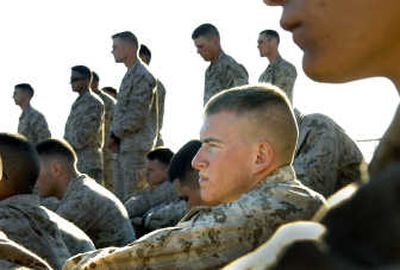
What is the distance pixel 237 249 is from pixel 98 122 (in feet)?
25.6

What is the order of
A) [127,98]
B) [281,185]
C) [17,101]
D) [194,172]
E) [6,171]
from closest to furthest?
1. [281,185]
2. [6,171]
3. [194,172]
4. [127,98]
5. [17,101]

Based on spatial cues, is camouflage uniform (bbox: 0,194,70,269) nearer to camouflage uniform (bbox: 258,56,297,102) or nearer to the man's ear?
the man's ear

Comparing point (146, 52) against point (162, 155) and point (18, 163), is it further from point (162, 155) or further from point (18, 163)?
point (18, 163)

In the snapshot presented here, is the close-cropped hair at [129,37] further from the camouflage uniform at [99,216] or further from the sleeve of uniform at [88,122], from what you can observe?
the camouflage uniform at [99,216]

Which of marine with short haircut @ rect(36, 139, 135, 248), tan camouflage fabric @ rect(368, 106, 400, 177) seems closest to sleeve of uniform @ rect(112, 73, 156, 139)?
marine with short haircut @ rect(36, 139, 135, 248)

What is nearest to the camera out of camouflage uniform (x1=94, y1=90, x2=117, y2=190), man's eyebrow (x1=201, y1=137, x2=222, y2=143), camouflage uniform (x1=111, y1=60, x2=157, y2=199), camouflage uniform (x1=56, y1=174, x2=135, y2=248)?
man's eyebrow (x1=201, y1=137, x2=222, y2=143)

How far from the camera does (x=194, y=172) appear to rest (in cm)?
511

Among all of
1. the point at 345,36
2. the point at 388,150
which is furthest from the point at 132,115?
the point at 388,150

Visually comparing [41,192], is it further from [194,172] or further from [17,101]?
[17,101]

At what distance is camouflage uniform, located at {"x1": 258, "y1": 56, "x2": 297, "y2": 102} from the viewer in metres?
9.68

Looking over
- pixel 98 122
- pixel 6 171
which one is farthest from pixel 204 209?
pixel 98 122

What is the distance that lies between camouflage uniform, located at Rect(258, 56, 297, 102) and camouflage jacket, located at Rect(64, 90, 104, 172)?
1.90 meters

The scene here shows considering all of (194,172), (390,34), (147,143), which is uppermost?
(390,34)

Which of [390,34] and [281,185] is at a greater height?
[390,34]
